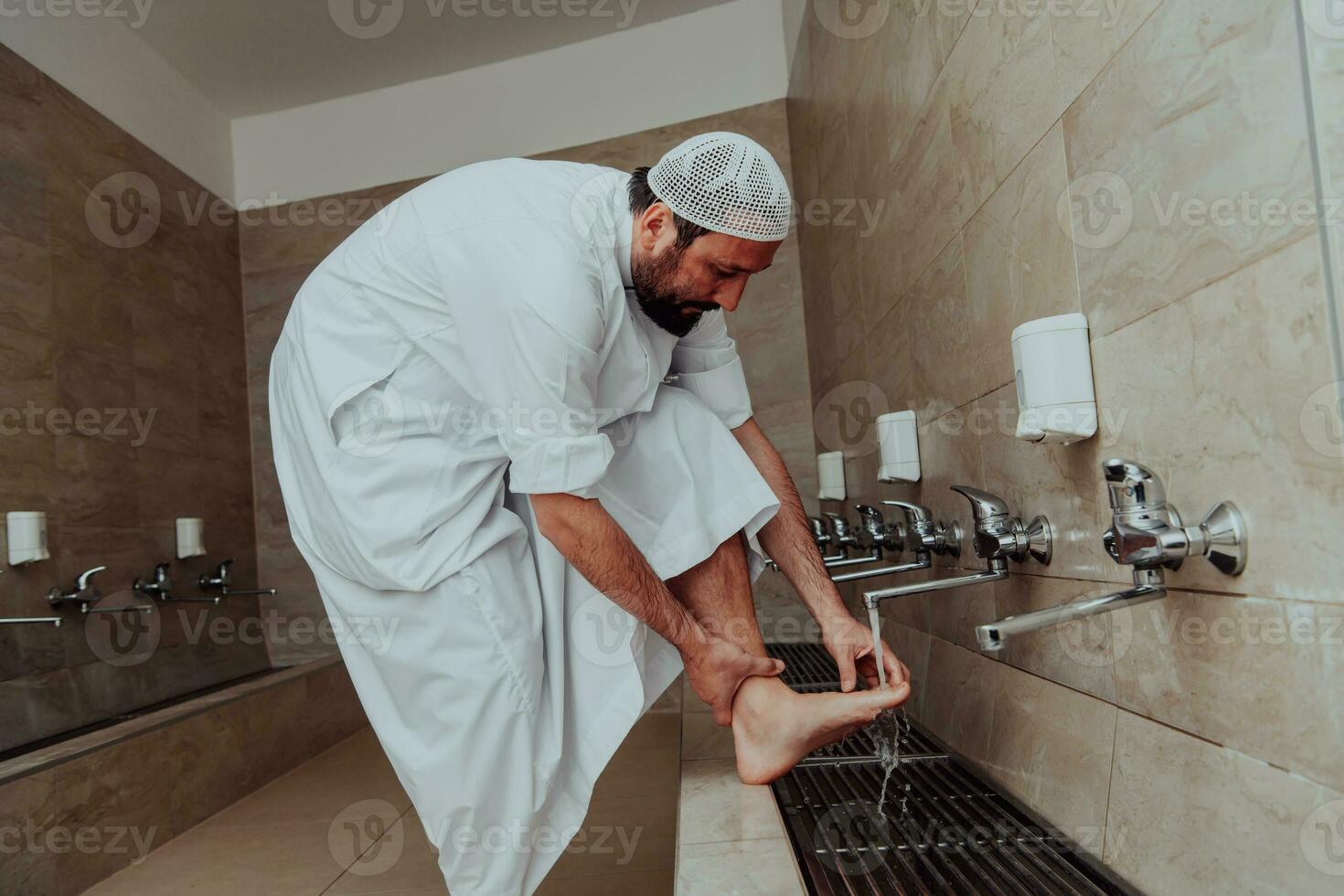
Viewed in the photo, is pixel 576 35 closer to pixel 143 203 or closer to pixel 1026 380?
pixel 143 203

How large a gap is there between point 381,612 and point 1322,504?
1.13 metres

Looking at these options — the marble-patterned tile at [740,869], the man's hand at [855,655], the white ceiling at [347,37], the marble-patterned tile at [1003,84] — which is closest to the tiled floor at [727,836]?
the marble-patterned tile at [740,869]

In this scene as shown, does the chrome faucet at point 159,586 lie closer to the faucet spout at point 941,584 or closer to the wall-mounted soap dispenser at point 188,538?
the wall-mounted soap dispenser at point 188,538

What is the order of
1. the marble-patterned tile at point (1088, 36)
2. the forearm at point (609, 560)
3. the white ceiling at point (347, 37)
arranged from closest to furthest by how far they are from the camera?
the marble-patterned tile at point (1088, 36) → the forearm at point (609, 560) → the white ceiling at point (347, 37)

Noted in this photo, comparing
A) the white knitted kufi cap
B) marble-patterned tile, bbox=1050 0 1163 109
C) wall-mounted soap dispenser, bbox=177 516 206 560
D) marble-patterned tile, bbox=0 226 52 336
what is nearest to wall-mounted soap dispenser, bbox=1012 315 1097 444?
marble-patterned tile, bbox=1050 0 1163 109

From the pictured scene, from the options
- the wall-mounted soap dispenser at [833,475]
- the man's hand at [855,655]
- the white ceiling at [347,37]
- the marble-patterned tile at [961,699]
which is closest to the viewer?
the man's hand at [855,655]

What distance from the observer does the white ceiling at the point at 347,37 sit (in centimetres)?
306

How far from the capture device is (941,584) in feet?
3.96

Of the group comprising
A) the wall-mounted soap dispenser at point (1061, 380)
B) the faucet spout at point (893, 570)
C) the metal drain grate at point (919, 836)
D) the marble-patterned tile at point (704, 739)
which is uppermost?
the wall-mounted soap dispenser at point (1061, 380)

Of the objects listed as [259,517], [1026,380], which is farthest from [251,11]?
[1026,380]

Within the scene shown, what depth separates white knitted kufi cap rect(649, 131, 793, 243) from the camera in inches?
48.5

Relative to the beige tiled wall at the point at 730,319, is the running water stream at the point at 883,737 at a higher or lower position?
lower

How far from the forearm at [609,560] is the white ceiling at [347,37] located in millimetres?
2506

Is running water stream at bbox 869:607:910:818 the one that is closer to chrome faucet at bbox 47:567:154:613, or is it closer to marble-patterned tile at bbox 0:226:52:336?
chrome faucet at bbox 47:567:154:613
